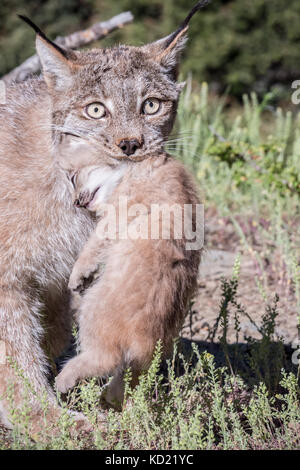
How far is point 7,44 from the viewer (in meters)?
9.75

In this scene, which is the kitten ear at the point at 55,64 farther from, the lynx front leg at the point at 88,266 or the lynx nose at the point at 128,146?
the lynx front leg at the point at 88,266

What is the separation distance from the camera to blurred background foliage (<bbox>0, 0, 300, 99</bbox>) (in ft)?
32.6

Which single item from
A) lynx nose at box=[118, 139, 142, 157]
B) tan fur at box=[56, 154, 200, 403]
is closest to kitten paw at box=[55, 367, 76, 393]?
tan fur at box=[56, 154, 200, 403]

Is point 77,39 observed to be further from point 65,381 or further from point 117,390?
point 65,381

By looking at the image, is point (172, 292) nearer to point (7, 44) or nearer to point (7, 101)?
point (7, 101)

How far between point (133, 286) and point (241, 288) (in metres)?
2.59

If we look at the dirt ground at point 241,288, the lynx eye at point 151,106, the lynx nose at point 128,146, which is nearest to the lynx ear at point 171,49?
the lynx eye at point 151,106

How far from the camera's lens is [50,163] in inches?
138

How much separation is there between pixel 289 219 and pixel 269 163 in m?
0.55

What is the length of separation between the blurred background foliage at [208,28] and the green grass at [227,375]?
303 cm

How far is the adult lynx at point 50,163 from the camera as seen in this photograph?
3434 millimetres

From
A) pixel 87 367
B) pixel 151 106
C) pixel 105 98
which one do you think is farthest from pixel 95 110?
pixel 87 367

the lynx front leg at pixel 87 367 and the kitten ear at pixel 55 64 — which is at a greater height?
the kitten ear at pixel 55 64
